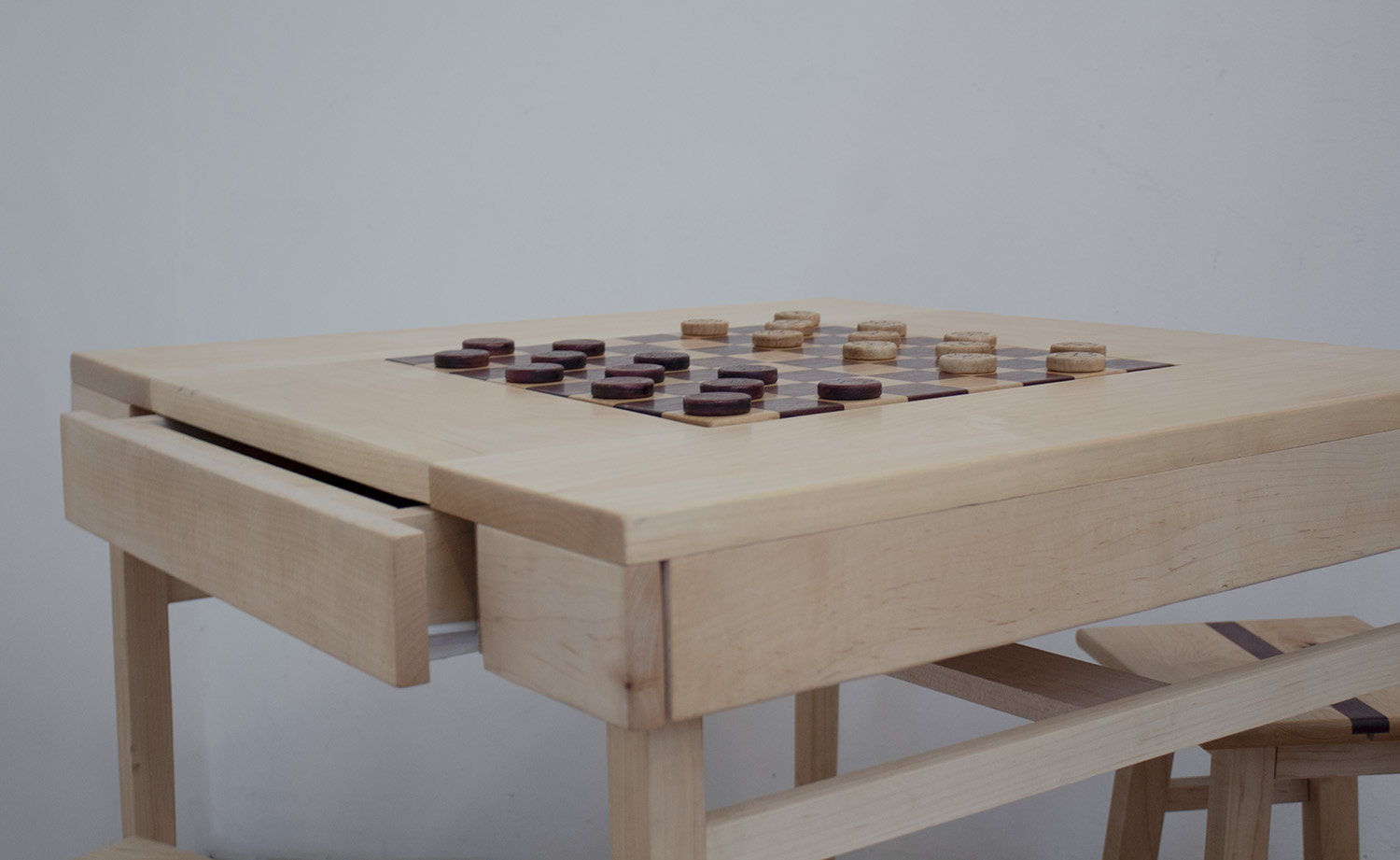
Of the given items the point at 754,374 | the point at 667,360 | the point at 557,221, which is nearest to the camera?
the point at 754,374

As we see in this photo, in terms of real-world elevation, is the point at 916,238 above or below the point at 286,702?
above

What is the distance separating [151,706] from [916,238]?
4.97ft

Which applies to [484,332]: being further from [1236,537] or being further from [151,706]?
[1236,537]

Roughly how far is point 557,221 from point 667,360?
133cm

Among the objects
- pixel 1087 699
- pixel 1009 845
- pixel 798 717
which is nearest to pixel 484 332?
pixel 798 717

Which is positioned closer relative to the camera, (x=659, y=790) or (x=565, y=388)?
(x=659, y=790)

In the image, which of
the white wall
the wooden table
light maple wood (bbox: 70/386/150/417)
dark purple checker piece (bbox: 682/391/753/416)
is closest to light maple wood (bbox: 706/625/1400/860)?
the wooden table

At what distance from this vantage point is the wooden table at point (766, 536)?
2.00 feet

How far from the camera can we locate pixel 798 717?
5.53ft

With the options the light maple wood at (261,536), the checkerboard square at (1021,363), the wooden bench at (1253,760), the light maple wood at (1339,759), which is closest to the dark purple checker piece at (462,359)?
the light maple wood at (261,536)

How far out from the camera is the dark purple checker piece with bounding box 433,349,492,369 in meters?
1.12

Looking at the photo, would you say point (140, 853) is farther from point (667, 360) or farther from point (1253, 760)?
point (1253, 760)

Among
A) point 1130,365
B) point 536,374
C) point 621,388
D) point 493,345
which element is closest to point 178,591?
point 493,345

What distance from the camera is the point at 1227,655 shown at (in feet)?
4.36
